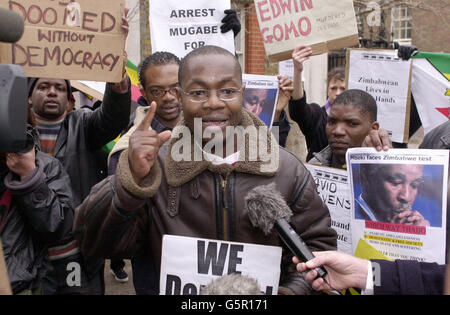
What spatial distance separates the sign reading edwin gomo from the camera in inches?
147

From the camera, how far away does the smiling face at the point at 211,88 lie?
2021mm

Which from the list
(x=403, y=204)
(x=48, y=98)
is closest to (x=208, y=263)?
(x=403, y=204)

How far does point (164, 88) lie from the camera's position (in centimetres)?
325

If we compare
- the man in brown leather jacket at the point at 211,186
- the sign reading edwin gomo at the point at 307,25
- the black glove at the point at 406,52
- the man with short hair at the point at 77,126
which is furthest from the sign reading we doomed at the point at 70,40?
the black glove at the point at 406,52

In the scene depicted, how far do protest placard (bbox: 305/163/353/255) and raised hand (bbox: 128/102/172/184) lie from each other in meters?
1.43

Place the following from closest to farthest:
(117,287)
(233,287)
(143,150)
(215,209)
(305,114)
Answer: (233,287), (143,150), (215,209), (305,114), (117,287)

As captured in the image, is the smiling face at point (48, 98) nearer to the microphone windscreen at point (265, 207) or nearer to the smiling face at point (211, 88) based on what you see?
the smiling face at point (211, 88)

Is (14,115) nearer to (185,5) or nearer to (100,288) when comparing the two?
(100,288)

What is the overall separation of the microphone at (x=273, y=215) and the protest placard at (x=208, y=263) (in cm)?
18

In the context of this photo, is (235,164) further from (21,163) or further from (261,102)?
(261,102)

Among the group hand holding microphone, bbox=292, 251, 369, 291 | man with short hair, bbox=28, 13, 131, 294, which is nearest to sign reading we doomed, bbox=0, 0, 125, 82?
man with short hair, bbox=28, 13, 131, 294

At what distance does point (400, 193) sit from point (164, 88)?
179cm

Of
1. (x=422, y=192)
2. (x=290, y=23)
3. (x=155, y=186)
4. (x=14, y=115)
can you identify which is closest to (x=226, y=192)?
(x=155, y=186)

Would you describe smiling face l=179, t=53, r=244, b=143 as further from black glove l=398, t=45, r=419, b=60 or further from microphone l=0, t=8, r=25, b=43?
black glove l=398, t=45, r=419, b=60
